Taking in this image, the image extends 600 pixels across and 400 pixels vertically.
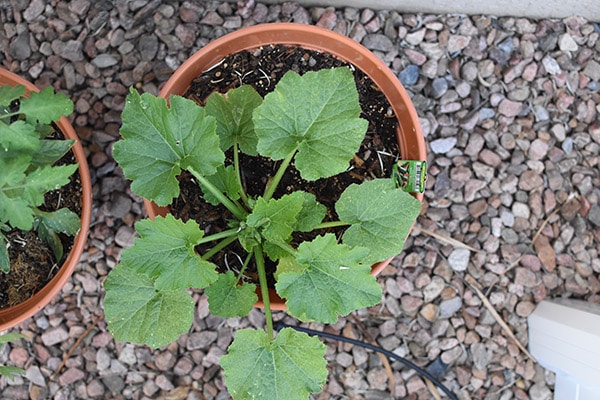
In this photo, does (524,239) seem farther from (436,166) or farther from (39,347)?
(39,347)

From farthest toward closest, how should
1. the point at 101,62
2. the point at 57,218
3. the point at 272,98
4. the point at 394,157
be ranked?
the point at 101,62 → the point at 394,157 → the point at 57,218 → the point at 272,98

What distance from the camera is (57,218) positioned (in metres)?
1.40

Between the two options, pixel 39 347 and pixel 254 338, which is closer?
pixel 254 338

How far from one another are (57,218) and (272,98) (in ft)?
1.82

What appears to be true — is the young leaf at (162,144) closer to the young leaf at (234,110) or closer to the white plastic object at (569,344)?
the young leaf at (234,110)

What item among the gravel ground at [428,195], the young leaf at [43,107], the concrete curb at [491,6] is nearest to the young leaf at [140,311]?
the young leaf at [43,107]

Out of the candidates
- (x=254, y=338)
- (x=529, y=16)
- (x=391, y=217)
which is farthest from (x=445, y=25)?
(x=254, y=338)

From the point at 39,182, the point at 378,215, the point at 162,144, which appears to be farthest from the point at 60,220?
the point at 378,215

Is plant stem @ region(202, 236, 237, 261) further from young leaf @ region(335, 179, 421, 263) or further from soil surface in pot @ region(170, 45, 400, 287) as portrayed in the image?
young leaf @ region(335, 179, 421, 263)

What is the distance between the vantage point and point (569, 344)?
1628mm

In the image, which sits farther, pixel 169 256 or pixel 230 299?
pixel 230 299

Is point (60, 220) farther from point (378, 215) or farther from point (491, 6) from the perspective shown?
point (491, 6)

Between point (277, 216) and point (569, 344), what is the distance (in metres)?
0.89

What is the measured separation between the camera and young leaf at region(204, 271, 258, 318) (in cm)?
130
